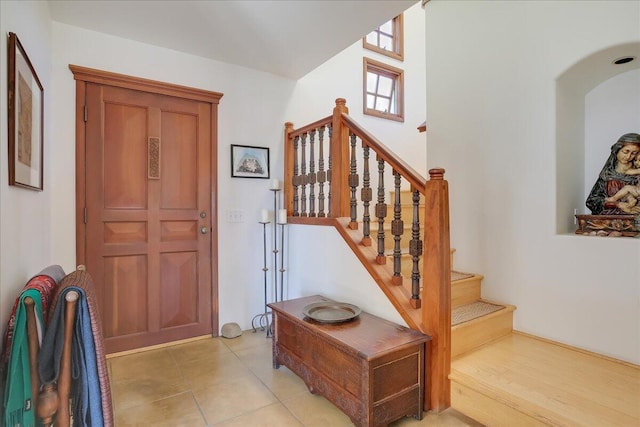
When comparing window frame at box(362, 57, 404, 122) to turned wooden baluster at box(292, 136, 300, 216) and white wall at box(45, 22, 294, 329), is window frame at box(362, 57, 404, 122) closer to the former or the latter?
white wall at box(45, 22, 294, 329)

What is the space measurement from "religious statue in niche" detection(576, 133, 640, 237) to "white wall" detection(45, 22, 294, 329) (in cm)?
260

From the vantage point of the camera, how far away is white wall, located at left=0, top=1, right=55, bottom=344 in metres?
1.28

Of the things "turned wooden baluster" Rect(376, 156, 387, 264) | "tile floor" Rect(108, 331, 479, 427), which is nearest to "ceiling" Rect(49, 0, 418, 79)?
"turned wooden baluster" Rect(376, 156, 387, 264)

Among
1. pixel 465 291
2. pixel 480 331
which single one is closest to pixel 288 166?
pixel 465 291

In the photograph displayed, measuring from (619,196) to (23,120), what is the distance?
11.3 feet

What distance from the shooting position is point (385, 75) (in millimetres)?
4453

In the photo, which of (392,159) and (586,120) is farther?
(586,120)

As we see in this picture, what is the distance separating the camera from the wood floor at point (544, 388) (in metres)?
1.52

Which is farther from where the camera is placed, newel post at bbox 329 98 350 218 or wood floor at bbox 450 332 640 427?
newel post at bbox 329 98 350 218

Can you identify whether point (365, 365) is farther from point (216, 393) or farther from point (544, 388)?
point (216, 393)

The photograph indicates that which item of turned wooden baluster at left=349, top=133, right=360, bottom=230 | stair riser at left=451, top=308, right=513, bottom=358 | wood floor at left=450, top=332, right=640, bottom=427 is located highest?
turned wooden baluster at left=349, top=133, right=360, bottom=230

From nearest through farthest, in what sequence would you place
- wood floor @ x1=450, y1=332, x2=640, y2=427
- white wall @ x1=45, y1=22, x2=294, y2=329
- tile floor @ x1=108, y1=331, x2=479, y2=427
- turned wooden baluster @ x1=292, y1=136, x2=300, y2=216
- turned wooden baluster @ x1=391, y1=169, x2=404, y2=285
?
wood floor @ x1=450, y1=332, x2=640, y2=427 < tile floor @ x1=108, y1=331, x2=479, y2=427 < turned wooden baluster @ x1=391, y1=169, x2=404, y2=285 < white wall @ x1=45, y1=22, x2=294, y2=329 < turned wooden baluster @ x1=292, y1=136, x2=300, y2=216

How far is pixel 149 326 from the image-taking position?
2.74m

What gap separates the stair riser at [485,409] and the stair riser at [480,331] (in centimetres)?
27
